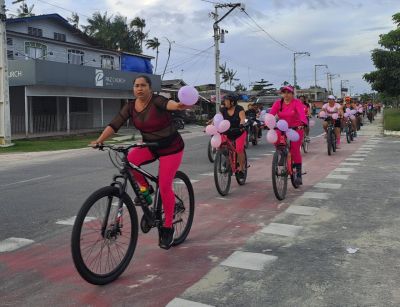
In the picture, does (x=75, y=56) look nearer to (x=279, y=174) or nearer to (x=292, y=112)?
(x=292, y=112)

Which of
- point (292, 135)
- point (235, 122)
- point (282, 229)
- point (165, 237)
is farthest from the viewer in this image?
point (235, 122)

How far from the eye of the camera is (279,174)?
8.01 meters

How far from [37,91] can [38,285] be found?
950 inches

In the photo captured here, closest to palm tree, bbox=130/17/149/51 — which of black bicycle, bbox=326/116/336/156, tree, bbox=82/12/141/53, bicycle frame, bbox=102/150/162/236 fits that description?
tree, bbox=82/12/141/53

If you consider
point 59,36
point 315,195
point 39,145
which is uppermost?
point 59,36

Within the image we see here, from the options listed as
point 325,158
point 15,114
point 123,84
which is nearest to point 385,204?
point 325,158

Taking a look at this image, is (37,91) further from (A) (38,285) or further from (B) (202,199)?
(A) (38,285)

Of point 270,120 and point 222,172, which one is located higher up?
point 270,120

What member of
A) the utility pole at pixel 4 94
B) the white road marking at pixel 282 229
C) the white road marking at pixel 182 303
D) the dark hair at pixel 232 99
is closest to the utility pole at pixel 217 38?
the utility pole at pixel 4 94

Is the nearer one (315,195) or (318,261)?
(318,261)

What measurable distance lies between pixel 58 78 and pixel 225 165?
21218 millimetres

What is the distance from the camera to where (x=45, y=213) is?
7297 mm

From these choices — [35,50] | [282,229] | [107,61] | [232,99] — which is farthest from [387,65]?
[282,229]

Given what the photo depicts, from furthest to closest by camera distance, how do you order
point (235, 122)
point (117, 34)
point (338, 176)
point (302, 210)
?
1. point (117, 34)
2. point (338, 176)
3. point (235, 122)
4. point (302, 210)
